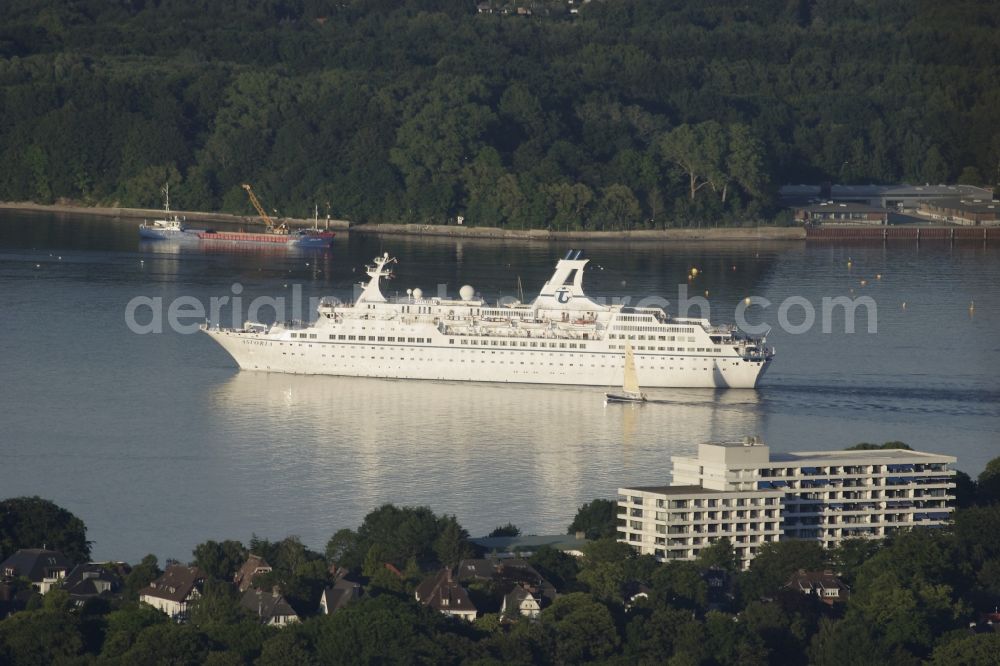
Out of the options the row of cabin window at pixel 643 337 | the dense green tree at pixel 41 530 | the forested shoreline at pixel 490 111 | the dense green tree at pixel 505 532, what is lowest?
the dense green tree at pixel 505 532

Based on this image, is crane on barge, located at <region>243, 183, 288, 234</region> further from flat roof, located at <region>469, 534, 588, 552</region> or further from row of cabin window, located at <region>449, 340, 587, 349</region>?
flat roof, located at <region>469, 534, 588, 552</region>

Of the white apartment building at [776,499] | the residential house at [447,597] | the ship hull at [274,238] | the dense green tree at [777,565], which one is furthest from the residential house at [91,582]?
the ship hull at [274,238]

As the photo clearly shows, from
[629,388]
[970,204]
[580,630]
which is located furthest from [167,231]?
[580,630]

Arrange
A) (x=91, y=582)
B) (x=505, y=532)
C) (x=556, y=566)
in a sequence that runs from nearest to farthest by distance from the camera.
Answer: (x=91, y=582), (x=556, y=566), (x=505, y=532)

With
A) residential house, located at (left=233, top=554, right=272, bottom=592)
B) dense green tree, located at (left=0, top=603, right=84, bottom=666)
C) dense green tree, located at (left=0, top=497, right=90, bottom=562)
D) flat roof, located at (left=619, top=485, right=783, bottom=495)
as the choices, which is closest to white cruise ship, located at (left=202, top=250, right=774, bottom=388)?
flat roof, located at (left=619, top=485, right=783, bottom=495)

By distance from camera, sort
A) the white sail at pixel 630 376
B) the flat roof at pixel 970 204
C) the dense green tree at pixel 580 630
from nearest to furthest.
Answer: the dense green tree at pixel 580 630 < the white sail at pixel 630 376 < the flat roof at pixel 970 204

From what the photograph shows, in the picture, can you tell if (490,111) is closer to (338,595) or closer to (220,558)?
(220,558)

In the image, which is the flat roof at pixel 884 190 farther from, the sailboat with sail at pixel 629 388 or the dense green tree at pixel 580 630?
the dense green tree at pixel 580 630
